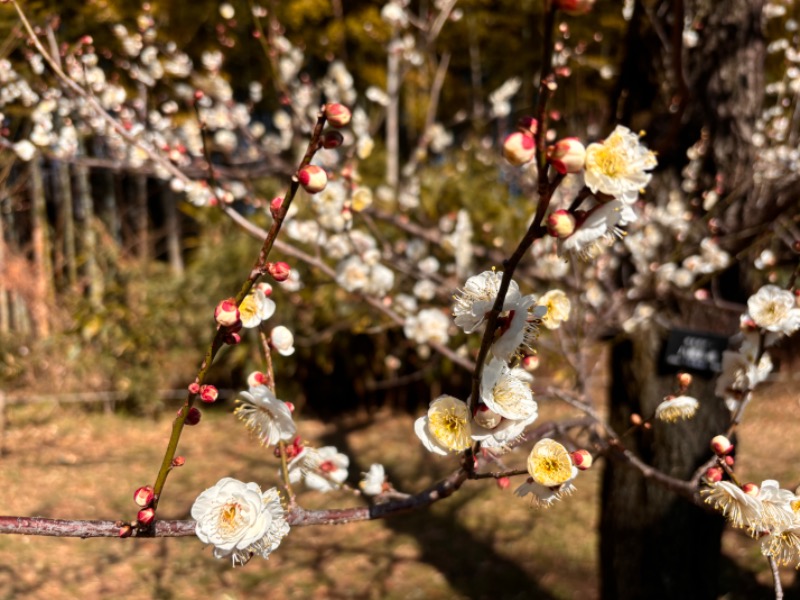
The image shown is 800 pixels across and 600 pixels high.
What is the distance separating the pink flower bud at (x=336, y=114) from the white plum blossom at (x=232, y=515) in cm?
40

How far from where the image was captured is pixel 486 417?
68cm

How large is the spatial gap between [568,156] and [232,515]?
537 millimetres

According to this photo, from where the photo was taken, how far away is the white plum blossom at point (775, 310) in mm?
1034

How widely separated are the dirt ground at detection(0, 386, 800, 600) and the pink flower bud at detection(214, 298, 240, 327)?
5.01 ft

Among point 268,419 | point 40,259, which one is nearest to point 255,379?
point 268,419

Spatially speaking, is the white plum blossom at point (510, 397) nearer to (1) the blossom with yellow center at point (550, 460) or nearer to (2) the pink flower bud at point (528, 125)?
(1) the blossom with yellow center at point (550, 460)

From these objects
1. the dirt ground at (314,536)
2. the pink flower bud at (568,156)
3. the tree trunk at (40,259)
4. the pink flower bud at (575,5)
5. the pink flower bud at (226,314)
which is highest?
the tree trunk at (40,259)

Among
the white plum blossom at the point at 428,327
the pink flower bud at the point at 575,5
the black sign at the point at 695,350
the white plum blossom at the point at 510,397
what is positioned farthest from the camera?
the white plum blossom at the point at 428,327

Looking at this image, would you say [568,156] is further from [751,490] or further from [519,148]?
[751,490]

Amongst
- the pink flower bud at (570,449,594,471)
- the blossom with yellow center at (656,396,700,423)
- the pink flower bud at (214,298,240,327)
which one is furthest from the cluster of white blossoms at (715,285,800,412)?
the pink flower bud at (214,298,240,327)

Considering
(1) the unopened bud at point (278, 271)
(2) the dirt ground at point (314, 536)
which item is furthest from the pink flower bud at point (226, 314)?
(2) the dirt ground at point (314, 536)

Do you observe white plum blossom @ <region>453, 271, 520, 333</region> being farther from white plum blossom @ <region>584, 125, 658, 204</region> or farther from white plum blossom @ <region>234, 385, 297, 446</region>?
white plum blossom @ <region>234, 385, 297, 446</region>

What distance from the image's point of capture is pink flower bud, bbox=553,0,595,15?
447 mm

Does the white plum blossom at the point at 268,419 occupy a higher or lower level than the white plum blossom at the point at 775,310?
lower
